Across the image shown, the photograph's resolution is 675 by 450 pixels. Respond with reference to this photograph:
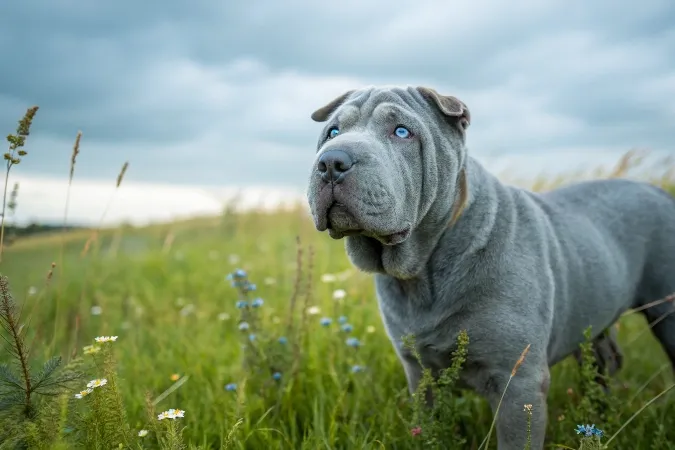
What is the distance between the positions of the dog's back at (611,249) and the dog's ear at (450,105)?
86cm

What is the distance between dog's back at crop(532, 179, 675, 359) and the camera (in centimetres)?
293

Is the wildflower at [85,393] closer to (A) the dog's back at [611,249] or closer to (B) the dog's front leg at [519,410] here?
(B) the dog's front leg at [519,410]

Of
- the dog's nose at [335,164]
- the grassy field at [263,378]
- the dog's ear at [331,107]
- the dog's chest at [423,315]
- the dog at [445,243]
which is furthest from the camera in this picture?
the dog's ear at [331,107]

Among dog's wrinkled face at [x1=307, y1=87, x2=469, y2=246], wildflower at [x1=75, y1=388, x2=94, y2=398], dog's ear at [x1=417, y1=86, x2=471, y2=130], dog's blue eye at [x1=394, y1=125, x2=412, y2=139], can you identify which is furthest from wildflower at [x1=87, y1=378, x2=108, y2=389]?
dog's ear at [x1=417, y1=86, x2=471, y2=130]

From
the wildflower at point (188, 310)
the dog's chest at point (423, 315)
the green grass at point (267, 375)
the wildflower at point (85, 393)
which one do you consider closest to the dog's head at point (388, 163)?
the dog's chest at point (423, 315)

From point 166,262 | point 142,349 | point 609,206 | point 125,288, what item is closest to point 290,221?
point 166,262

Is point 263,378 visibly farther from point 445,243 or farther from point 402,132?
point 402,132

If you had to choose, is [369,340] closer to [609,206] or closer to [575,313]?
[575,313]

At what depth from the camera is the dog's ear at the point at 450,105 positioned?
2.41 meters

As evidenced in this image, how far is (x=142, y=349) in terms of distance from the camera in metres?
4.77

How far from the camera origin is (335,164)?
2.14 metres

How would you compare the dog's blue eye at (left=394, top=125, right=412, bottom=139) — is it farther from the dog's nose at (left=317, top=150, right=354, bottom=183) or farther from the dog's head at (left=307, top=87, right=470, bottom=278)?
the dog's nose at (left=317, top=150, right=354, bottom=183)

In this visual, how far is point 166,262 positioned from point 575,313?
5.97 metres

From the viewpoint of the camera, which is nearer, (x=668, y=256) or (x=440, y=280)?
(x=440, y=280)
